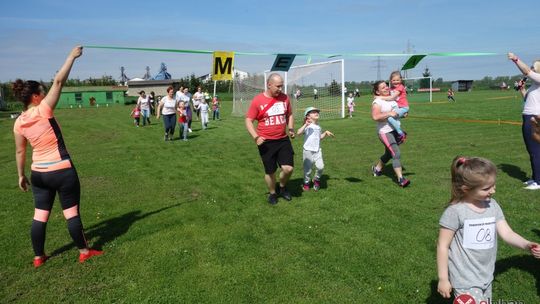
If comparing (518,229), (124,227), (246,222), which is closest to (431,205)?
(518,229)

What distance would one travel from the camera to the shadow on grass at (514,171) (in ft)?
25.6

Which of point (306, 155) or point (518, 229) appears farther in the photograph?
point (306, 155)

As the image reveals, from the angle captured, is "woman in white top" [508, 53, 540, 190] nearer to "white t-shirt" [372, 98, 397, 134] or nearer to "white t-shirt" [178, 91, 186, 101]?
"white t-shirt" [372, 98, 397, 134]

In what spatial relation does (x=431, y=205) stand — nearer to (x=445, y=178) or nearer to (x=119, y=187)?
(x=445, y=178)

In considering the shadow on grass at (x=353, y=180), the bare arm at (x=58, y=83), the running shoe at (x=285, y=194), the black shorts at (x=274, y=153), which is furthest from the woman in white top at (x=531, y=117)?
the bare arm at (x=58, y=83)

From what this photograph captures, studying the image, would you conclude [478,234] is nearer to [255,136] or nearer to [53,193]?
[255,136]

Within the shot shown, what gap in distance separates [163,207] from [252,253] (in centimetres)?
262

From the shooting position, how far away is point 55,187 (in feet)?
15.0

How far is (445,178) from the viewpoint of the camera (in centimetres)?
795

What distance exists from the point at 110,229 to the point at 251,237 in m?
2.16

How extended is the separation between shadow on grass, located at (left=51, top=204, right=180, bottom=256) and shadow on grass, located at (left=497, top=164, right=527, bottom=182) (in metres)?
6.78

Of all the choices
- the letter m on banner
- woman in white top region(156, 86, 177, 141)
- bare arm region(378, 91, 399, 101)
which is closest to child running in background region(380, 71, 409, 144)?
bare arm region(378, 91, 399, 101)

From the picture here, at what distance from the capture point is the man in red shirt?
6414mm

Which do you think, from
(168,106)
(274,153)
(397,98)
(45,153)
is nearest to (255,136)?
(274,153)
